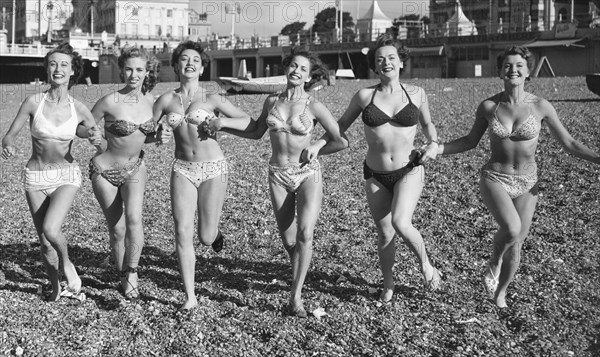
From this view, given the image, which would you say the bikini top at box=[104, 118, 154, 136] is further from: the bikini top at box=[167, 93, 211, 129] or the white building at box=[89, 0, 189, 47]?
the white building at box=[89, 0, 189, 47]

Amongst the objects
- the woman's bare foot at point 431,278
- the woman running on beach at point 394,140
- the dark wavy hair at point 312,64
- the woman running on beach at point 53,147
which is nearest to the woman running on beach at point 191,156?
the dark wavy hair at point 312,64

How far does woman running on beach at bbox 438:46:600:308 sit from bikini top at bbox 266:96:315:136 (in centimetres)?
129

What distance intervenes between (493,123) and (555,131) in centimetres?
44

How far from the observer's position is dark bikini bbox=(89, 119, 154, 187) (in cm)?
652

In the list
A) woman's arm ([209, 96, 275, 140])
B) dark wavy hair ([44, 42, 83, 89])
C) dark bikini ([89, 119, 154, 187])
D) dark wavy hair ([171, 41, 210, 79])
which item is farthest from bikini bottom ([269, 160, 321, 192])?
dark wavy hair ([44, 42, 83, 89])

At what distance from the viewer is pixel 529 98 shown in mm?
6102

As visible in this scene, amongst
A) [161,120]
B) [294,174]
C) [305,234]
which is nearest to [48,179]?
[161,120]

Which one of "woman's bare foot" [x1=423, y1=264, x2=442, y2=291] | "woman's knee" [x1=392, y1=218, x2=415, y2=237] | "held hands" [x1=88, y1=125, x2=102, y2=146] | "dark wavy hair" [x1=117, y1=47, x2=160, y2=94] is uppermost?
"dark wavy hair" [x1=117, y1=47, x2=160, y2=94]

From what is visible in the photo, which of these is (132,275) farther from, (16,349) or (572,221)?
(572,221)

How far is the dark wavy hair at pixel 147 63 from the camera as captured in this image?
658cm

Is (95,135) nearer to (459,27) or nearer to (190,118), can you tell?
(190,118)

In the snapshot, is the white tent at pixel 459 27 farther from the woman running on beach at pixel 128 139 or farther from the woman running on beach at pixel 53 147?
the woman running on beach at pixel 53 147

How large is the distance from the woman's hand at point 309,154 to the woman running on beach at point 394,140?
0.41 metres

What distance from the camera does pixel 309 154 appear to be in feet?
19.9
